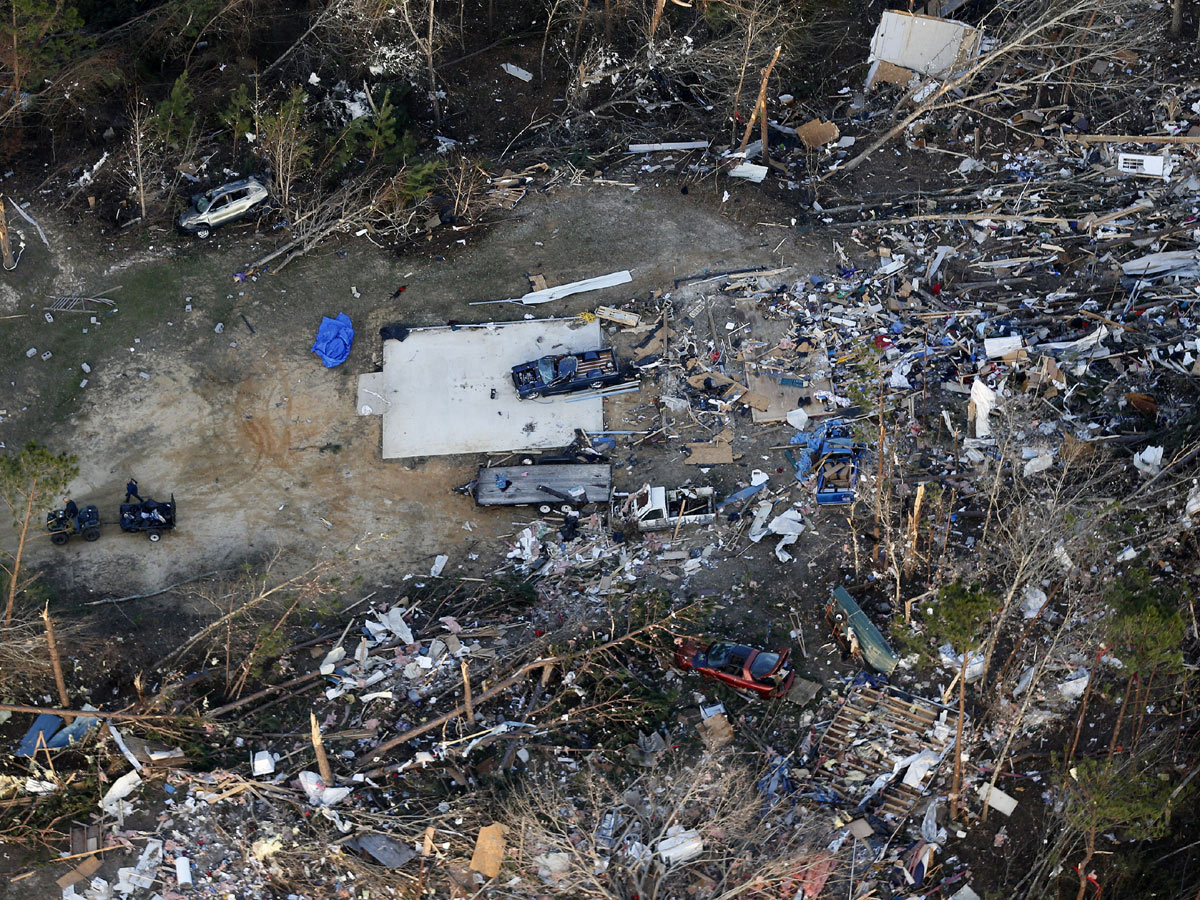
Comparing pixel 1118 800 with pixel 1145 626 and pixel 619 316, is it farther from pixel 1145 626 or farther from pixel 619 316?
pixel 619 316

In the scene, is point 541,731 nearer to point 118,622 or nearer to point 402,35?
point 118,622

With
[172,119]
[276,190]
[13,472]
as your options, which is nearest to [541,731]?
[13,472]

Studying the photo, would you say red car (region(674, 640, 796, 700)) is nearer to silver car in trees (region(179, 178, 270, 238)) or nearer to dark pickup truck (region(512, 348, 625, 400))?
dark pickup truck (region(512, 348, 625, 400))

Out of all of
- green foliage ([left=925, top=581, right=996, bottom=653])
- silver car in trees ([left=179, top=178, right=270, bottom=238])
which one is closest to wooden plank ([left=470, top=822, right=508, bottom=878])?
green foliage ([left=925, top=581, right=996, bottom=653])

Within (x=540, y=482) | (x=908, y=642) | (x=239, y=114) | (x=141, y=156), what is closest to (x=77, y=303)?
(x=141, y=156)

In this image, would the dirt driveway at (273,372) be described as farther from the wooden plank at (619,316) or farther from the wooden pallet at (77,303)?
the wooden plank at (619,316)

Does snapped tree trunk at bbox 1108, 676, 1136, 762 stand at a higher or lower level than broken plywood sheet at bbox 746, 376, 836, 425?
lower
